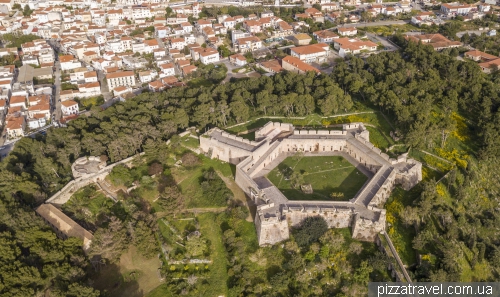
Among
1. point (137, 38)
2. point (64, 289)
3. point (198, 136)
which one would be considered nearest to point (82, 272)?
point (64, 289)

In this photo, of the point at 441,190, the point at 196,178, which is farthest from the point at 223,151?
the point at 441,190

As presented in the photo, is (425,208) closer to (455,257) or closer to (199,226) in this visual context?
(455,257)

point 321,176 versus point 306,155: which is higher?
point 306,155

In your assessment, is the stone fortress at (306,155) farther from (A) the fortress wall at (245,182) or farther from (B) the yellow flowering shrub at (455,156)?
(B) the yellow flowering shrub at (455,156)

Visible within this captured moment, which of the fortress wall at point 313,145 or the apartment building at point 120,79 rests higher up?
the apartment building at point 120,79

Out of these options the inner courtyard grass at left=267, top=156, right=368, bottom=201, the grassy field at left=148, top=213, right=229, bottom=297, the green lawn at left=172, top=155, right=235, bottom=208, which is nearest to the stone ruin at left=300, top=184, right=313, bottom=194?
the inner courtyard grass at left=267, top=156, right=368, bottom=201

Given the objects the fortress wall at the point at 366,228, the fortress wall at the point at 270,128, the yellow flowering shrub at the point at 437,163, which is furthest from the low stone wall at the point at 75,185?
the yellow flowering shrub at the point at 437,163

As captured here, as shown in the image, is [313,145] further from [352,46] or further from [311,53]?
[352,46]
